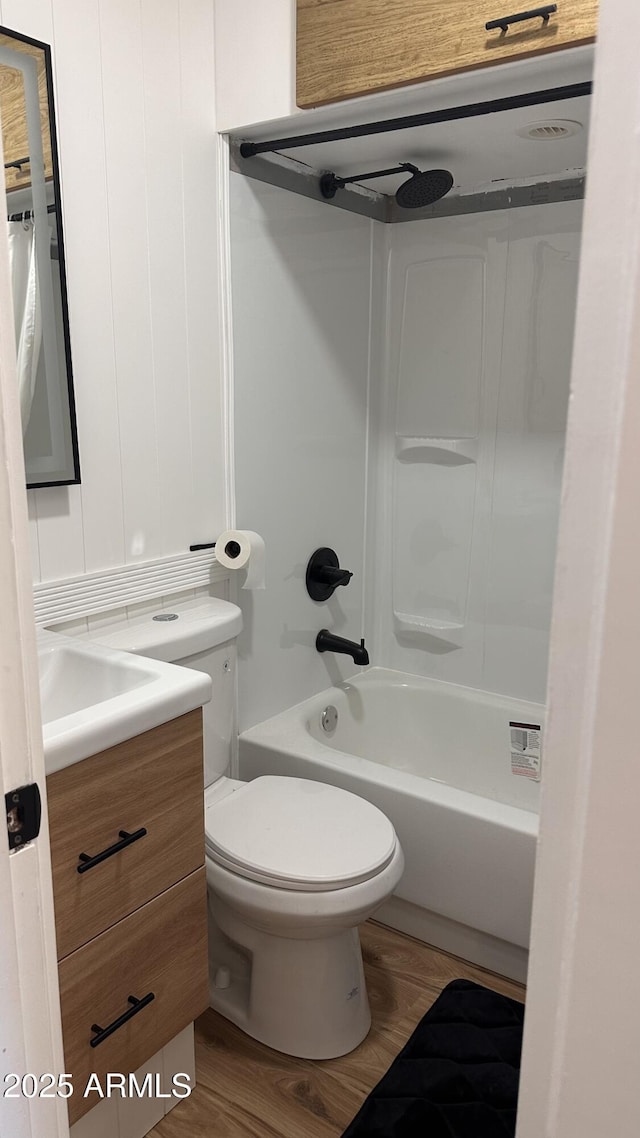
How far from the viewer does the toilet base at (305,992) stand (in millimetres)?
1794

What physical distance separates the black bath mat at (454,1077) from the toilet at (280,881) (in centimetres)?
15

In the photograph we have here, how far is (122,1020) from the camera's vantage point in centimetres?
144

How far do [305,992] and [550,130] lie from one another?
2.04m

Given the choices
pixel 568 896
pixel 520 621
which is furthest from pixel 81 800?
pixel 520 621

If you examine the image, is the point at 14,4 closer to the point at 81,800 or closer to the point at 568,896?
the point at 81,800

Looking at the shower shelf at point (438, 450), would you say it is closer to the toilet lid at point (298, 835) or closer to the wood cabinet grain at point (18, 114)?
the toilet lid at point (298, 835)

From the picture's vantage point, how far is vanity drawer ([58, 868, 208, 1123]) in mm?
1352

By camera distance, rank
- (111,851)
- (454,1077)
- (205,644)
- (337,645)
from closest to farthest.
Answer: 1. (111,851)
2. (454,1077)
3. (205,644)
4. (337,645)

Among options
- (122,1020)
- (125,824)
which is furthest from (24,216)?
(122,1020)

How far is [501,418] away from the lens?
2.51 meters

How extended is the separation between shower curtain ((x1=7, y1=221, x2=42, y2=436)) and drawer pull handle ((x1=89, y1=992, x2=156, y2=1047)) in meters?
1.08

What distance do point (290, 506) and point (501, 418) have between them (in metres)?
0.71

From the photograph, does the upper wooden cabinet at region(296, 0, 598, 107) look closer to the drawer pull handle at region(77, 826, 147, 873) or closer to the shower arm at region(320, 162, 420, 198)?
the shower arm at region(320, 162, 420, 198)

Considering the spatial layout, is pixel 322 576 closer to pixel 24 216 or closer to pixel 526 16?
pixel 24 216
